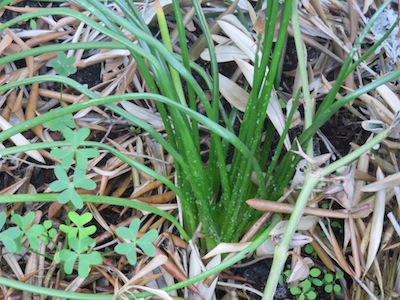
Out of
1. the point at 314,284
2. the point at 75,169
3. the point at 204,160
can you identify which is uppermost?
the point at 75,169

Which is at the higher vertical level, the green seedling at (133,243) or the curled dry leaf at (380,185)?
the curled dry leaf at (380,185)

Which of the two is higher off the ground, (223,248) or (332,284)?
(223,248)

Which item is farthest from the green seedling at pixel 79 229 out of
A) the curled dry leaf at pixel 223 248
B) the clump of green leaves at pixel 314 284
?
the clump of green leaves at pixel 314 284

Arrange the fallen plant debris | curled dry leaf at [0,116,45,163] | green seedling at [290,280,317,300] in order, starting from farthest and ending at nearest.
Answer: curled dry leaf at [0,116,45,163] < green seedling at [290,280,317,300] < the fallen plant debris

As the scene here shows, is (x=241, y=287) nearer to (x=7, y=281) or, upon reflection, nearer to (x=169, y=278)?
(x=169, y=278)

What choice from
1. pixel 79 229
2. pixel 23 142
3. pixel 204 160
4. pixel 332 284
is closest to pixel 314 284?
pixel 332 284

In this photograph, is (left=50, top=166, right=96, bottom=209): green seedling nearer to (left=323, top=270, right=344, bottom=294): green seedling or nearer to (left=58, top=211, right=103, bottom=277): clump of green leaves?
(left=58, top=211, right=103, bottom=277): clump of green leaves

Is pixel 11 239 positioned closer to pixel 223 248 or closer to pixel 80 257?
pixel 80 257

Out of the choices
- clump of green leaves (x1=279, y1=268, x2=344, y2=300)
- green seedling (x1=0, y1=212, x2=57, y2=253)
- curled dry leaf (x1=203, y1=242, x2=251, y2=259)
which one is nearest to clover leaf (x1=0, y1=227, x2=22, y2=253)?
green seedling (x1=0, y1=212, x2=57, y2=253)

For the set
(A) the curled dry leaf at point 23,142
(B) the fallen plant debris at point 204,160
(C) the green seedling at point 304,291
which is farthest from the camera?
(A) the curled dry leaf at point 23,142

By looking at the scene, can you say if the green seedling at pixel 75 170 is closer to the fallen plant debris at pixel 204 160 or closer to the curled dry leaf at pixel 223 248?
the fallen plant debris at pixel 204 160
